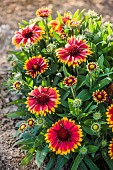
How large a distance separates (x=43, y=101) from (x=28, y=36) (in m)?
0.56

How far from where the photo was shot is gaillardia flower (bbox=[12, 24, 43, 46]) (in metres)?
2.48

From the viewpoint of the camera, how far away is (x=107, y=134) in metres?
2.37

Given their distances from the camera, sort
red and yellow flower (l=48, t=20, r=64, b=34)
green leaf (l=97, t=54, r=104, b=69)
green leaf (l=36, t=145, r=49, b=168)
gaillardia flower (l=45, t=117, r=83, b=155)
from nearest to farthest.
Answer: gaillardia flower (l=45, t=117, r=83, b=155) → green leaf (l=36, t=145, r=49, b=168) → green leaf (l=97, t=54, r=104, b=69) → red and yellow flower (l=48, t=20, r=64, b=34)

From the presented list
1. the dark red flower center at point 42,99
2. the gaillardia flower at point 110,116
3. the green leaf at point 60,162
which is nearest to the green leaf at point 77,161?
the green leaf at point 60,162

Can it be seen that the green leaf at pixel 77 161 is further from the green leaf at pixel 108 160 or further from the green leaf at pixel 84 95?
the green leaf at pixel 84 95

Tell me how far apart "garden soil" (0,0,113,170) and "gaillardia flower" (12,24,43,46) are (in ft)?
1.36

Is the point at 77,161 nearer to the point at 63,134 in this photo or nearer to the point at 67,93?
the point at 63,134

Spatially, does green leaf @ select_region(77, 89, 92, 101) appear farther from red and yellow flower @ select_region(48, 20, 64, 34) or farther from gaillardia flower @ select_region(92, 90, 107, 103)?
red and yellow flower @ select_region(48, 20, 64, 34)

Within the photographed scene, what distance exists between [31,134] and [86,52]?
60cm

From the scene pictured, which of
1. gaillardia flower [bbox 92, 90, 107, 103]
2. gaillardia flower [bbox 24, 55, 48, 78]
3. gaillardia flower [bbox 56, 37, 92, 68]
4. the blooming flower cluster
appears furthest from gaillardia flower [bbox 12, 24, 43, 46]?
gaillardia flower [bbox 92, 90, 107, 103]

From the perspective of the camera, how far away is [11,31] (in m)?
4.00

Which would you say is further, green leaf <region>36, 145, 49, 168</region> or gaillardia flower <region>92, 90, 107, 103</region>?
green leaf <region>36, 145, 49, 168</region>

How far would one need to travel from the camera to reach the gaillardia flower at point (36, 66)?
7.75 ft

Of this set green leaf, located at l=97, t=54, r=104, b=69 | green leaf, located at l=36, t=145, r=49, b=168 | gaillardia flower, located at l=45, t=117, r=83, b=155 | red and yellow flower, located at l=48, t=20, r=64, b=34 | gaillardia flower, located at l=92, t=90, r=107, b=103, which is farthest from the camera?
red and yellow flower, located at l=48, t=20, r=64, b=34
